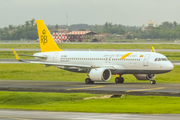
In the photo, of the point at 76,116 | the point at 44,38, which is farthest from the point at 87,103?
the point at 44,38

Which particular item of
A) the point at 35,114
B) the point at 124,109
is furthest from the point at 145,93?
the point at 35,114

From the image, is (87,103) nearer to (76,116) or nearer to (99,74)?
(76,116)

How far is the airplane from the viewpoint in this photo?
4888cm

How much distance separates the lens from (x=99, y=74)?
48969 mm

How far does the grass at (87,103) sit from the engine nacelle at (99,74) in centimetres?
1161

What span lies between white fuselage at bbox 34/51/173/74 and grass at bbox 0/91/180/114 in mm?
13641

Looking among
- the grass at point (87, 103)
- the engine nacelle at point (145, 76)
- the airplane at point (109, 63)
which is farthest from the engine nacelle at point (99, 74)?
the grass at point (87, 103)

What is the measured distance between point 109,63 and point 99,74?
323cm

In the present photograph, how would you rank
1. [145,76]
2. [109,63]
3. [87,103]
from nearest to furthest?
[87,103]
[145,76]
[109,63]

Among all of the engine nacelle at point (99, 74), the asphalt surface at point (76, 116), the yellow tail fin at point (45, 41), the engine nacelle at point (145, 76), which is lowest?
the engine nacelle at point (145, 76)

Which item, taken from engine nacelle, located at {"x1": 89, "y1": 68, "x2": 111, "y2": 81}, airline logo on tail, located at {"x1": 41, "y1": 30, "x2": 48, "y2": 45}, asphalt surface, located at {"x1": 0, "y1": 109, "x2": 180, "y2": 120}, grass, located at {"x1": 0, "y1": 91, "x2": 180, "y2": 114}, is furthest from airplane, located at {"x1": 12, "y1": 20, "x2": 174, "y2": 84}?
asphalt surface, located at {"x1": 0, "y1": 109, "x2": 180, "y2": 120}

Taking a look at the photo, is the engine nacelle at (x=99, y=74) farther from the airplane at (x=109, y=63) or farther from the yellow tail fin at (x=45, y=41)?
the yellow tail fin at (x=45, y=41)

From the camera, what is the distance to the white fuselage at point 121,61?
1914 inches

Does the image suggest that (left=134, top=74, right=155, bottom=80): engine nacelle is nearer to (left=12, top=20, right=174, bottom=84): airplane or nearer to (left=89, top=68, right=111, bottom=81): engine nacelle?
(left=12, top=20, right=174, bottom=84): airplane
